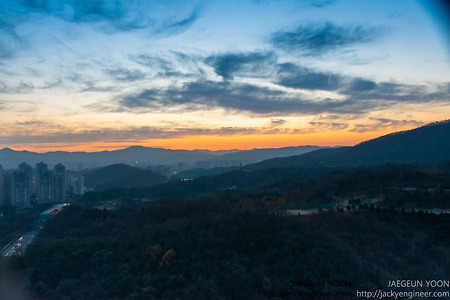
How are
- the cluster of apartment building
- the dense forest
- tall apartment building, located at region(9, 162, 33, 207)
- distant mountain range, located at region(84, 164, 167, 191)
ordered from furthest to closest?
distant mountain range, located at region(84, 164, 167, 191) < tall apartment building, located at region(9, 162, 33, 207) < the cluster of apartment building < the dense forest

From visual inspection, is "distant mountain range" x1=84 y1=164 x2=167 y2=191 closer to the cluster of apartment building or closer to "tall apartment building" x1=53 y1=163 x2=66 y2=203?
"tall apartment building" x1=53 y1=163 x2=66 y2=203

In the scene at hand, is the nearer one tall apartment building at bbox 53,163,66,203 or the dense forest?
the dense forest

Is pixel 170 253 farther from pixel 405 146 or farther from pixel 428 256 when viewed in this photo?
pixel 405 146

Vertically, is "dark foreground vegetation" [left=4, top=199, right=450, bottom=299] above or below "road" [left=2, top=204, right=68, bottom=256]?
above

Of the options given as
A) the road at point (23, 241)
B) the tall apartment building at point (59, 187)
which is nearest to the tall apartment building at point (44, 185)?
the tall apartment building at point (59, 187)

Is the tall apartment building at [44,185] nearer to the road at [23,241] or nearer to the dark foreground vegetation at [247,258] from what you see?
the road at [23,241]

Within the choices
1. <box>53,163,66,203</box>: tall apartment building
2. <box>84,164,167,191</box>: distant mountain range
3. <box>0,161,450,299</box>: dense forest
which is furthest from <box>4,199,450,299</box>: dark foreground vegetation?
<box>84,164,167,191</box>: distant mountain range

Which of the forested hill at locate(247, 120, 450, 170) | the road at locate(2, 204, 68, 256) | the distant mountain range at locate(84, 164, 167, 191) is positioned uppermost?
the forested hill at locate(247, 120, 450, 170)
